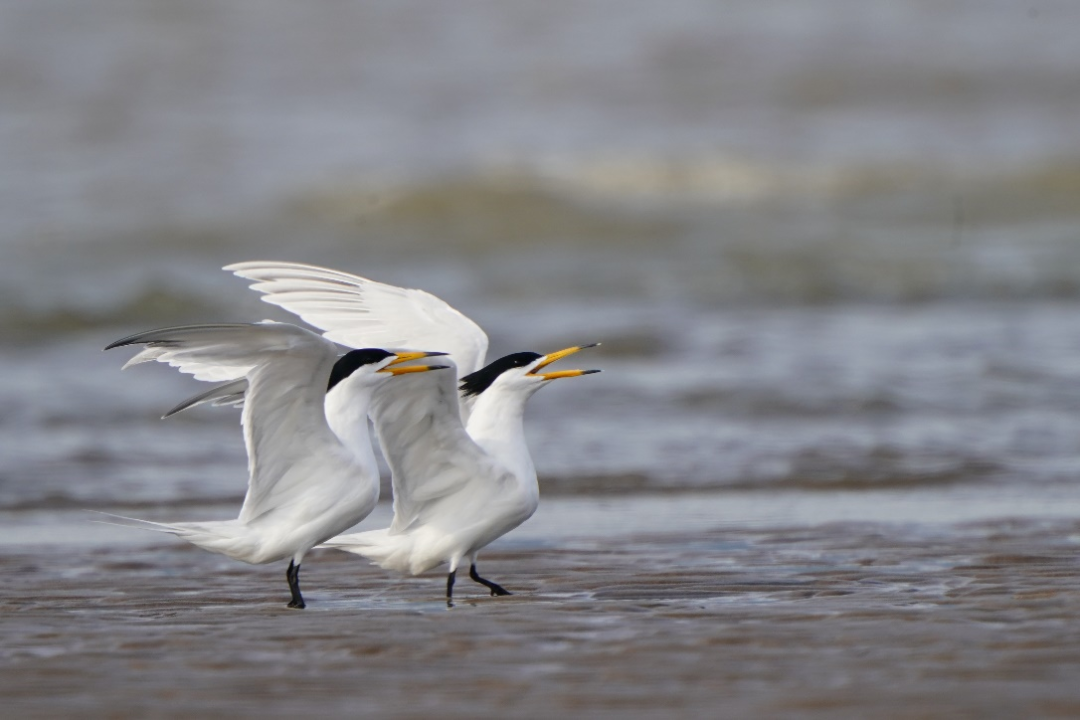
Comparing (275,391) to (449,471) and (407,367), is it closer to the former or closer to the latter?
(407,367)

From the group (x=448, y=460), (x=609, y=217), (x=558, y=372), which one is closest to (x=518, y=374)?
(x=558, y=372)

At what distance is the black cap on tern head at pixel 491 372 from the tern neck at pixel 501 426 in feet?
0.16

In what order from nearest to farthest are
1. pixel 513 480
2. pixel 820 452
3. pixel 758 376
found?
pixel 513 480 → pixel 820 452 → pixel 758 376

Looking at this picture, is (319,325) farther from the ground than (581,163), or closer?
closer

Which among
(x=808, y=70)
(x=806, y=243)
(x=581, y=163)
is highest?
(x=808, y=70)

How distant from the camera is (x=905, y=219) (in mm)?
20719

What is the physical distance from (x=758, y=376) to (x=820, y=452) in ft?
6.28

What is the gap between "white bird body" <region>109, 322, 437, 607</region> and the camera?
5.41 meters

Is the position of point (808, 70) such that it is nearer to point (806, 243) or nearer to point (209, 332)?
point (806, 243)

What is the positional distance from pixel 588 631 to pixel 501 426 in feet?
4.07

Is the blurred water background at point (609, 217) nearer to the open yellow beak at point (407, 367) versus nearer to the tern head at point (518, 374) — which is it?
the tern head at point (518, 374)

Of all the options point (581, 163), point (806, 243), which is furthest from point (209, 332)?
point (581, 163)

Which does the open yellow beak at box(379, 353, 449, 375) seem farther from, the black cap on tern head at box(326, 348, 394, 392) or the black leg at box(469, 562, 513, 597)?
the black leg at box(469, 562, 513, 597)

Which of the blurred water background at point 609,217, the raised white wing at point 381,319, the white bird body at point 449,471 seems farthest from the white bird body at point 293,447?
the blurred water background at point 609,217
